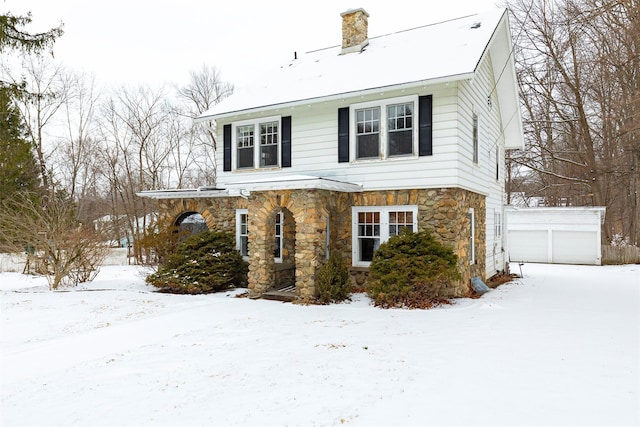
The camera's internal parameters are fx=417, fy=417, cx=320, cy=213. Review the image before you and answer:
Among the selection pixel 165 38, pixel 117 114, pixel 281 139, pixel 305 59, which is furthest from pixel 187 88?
pixel 281 139

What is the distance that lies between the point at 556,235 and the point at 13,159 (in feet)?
78.7

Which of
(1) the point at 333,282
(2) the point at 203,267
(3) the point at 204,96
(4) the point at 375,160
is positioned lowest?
(1) the point at 333,282

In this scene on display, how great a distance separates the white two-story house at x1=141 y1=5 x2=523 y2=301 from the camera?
30.8ft

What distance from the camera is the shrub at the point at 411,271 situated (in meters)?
8.59

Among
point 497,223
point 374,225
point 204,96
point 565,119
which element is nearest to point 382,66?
point 374,225

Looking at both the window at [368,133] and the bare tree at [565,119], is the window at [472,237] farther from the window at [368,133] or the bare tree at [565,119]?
the bare tree at [565,119]

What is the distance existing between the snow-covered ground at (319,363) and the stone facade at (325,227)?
2.98 feet

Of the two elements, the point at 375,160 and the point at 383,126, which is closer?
the point at 383,126

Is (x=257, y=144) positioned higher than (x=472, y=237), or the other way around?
(x=257, y=144)

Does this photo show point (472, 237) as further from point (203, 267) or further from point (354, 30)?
point (354, 30)

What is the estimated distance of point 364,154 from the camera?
10.3m

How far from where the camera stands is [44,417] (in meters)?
3.88

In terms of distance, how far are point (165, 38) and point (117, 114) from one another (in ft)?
37.1

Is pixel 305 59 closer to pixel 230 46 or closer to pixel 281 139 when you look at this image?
pixel 281 139
